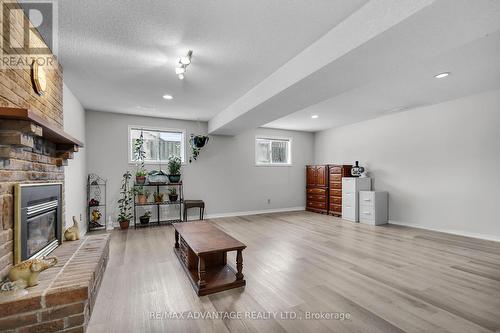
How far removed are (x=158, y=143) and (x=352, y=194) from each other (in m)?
4.85

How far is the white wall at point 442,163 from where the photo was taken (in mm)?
4035

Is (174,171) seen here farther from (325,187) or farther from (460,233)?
(460,233)

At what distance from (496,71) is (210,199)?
5.60 meters

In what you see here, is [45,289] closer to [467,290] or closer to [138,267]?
[138,267]

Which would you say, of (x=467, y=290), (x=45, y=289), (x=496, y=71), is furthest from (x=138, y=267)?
(x=496, y=71)

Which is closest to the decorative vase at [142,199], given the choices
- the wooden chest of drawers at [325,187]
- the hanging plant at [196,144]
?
the hanging plant at [196,144]

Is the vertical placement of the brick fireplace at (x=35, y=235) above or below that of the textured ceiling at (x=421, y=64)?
below

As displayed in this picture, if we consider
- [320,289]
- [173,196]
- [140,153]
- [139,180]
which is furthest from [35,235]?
[140,153]

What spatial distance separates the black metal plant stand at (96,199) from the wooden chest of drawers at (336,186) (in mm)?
5516

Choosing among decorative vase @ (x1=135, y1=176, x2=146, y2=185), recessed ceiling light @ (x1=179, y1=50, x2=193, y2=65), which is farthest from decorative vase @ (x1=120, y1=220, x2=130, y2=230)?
recessed ceiling light @ (x1=179, y1=50, x2=193, y2=65)

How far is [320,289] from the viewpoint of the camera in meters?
2.35

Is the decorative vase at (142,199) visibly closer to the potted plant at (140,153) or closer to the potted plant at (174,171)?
the potted plant at (140,153)

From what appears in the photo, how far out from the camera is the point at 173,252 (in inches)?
135

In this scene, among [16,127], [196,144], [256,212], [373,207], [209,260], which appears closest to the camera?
[16,127]
